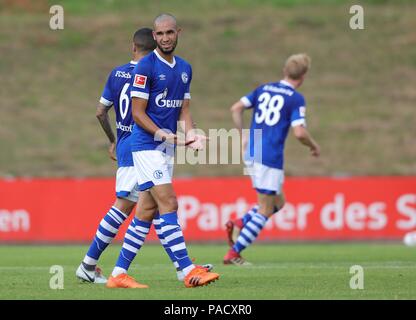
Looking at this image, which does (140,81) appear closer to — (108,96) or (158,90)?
(158,90)

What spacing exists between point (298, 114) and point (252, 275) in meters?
2.62

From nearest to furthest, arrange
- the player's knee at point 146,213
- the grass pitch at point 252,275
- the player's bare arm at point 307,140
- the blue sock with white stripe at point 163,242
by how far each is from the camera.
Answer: the grass pitch at point 252,275
the blue sock with white stripe at point 163,242
the player's knee at point 146,213
the player's bare arm at point 307,140

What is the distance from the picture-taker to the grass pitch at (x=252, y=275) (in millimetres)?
8445

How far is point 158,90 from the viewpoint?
924 centimetres

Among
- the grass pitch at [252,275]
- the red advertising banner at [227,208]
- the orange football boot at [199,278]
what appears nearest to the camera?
the grass pitch at [252,275]

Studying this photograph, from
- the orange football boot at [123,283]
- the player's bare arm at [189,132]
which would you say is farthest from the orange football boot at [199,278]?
the player's bare arm at [189,132]

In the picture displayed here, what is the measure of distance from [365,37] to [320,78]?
3817mm

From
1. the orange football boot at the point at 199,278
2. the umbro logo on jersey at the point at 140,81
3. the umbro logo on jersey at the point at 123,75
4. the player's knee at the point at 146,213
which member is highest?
the umbro logo on jersey at the point at 123,75

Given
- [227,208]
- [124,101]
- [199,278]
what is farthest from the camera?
[227,208]

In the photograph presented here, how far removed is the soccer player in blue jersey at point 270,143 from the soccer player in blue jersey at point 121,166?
2791mm

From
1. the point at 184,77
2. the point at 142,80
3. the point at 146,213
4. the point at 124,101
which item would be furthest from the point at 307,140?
the point at 142,80

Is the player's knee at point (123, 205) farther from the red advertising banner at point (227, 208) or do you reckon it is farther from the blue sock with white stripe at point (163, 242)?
the red advertising banner at point (227, 208)

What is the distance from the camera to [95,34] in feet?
122
